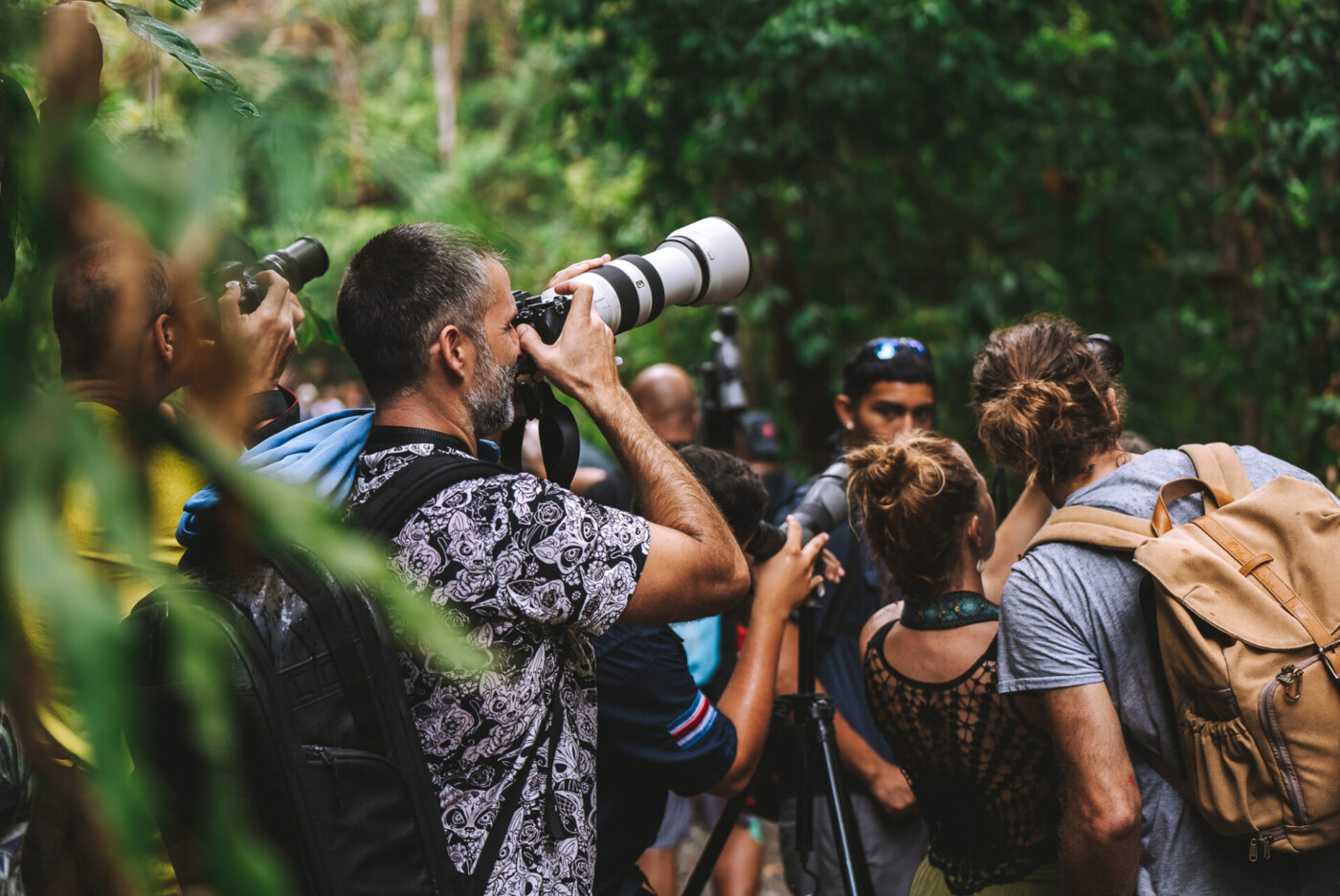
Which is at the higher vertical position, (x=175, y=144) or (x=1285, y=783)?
(x=175, y=144)

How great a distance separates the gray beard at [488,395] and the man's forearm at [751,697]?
71cm

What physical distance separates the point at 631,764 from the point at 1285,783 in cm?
101

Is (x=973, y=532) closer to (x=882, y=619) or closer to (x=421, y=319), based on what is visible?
(x=882, y=619)

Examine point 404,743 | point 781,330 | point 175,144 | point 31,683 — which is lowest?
point 781,330

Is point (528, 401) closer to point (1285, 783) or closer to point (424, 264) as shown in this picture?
point (424, 264)

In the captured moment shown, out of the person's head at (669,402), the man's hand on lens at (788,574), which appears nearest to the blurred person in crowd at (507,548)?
the man's hand on lens at (788,574)

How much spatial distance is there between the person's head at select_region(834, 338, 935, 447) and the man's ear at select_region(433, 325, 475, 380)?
1746mm

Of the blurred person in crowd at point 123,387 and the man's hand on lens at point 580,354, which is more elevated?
the blurred person in crowd at point 123,387

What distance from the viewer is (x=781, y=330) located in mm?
6930

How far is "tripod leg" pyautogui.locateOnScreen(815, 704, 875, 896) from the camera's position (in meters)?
2.20

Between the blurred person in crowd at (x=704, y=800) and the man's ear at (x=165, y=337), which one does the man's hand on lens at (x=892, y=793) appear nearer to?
the blurred person in crowd at (x=704, y=800)

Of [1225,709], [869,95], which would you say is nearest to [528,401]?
[1225,709]

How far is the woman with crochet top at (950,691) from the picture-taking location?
76.9 inches

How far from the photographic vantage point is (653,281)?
6.37 feet
